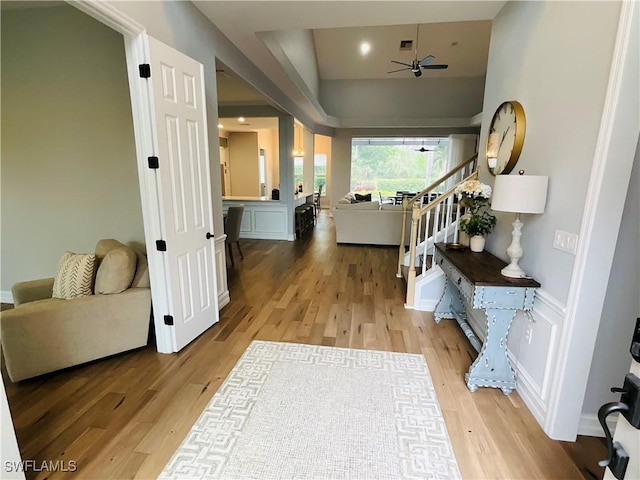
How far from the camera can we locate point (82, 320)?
2.41 m

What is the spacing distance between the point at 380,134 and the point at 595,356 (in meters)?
8.80

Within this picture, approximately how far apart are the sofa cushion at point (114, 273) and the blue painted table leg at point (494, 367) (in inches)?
110

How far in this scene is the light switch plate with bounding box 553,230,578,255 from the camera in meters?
1.71

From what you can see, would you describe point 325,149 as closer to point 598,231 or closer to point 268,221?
point 268,221

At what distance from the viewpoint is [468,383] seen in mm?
2246

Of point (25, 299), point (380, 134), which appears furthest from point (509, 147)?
point (380, 134)

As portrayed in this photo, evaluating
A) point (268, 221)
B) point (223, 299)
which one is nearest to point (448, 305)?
point (223, 299)

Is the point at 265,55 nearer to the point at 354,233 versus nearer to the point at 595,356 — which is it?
the point at 354,233

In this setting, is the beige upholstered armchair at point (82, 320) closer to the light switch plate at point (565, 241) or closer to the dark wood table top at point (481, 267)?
the dark wood table top at point (481, 267)

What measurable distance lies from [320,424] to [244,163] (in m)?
9.83

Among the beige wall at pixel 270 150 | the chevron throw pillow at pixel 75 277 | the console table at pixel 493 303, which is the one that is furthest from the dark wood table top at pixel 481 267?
the beige wall at pixel 270 150

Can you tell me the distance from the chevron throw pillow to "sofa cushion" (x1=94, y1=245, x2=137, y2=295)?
0.06m

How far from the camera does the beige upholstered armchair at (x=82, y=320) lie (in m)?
2.21

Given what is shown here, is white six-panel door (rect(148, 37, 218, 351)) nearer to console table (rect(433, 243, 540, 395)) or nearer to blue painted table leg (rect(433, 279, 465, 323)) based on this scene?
console table (rect(433, 243, 540, 395))
